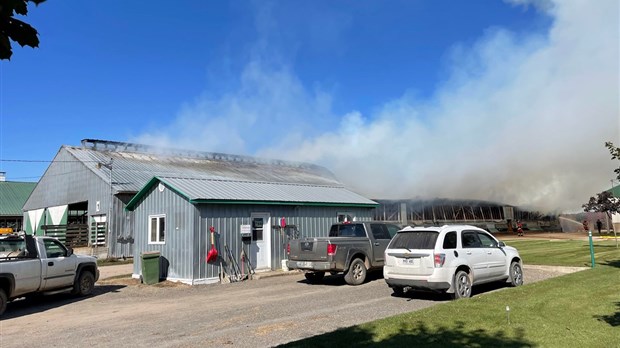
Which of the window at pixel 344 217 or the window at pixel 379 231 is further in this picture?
the window at pixel 344 217

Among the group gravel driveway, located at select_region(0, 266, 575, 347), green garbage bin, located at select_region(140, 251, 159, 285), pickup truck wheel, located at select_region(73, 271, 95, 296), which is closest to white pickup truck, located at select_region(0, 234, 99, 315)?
pickup truck wheel, located at select_region(73, 271, 95, 296)

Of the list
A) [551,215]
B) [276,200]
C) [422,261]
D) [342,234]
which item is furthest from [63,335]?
[551,215]

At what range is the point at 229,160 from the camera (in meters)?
38.3

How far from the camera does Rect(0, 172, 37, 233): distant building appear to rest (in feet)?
141

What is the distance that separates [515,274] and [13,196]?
47958 mm

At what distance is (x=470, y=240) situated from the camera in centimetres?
1137

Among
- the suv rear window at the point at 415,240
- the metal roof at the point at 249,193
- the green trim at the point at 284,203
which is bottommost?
the suv rear window at the point at 415,240

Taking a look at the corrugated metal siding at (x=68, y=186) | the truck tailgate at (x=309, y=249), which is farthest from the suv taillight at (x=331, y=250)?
the corrugated metal siding at (x=68, y=186)

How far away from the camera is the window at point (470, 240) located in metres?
11.2

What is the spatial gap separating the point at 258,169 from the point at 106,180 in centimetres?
1048

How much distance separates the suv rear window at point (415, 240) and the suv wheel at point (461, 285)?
3.11ft

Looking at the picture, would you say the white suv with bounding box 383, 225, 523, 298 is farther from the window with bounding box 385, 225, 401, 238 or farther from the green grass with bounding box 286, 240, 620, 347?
the window with bounding box 385, 225, 401, 238

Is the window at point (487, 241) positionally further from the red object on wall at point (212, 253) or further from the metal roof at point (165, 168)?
the metal roof at point (165, 168)

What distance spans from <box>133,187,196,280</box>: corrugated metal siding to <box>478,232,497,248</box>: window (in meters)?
9.13
